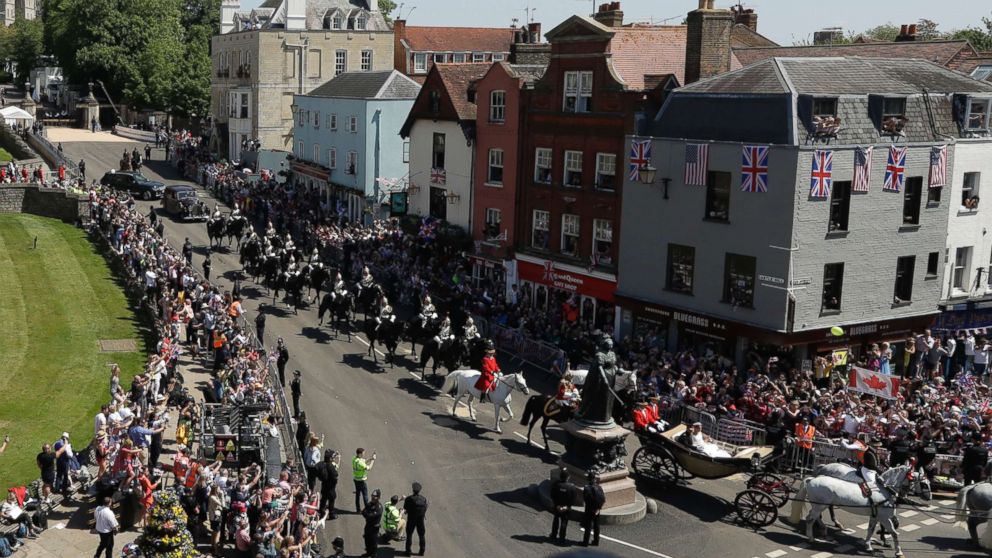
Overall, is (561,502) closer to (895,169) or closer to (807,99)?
(807,99)

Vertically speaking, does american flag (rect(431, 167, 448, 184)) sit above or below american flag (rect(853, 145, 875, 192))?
below

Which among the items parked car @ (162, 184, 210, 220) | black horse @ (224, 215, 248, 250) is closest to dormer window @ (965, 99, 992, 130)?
black horse @ (224, 215, 248, 250)

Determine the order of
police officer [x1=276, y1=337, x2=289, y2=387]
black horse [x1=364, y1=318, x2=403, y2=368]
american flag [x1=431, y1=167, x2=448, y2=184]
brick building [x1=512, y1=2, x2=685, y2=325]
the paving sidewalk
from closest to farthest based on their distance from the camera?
the paving sidewalk < police officer [x1=276, y1=337, x2=289, y2=387] < black horse [x1=364, y1=318, x2=403, y2=368] < brick building [x1=512, y1=2, x2=685, y2=325] < american flag [x1=431, y1=167, x2=448, y2=184]

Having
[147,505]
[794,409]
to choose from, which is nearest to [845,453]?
[794,409]

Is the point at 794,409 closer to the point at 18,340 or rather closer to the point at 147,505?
the point at 147,505

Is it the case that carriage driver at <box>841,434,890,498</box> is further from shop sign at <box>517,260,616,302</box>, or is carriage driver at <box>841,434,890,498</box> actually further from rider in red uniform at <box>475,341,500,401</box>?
shop sign at <box>517,260,616,302</box>

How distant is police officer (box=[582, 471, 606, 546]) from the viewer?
21.6 metres

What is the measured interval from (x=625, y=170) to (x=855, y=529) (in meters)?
17.7

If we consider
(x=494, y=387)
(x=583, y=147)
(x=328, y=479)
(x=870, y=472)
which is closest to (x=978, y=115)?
(x=583, y=147)

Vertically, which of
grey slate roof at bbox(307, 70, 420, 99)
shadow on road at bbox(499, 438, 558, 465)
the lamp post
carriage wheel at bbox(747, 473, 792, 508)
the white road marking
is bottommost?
the white road marking

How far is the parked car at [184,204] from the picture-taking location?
59656mm

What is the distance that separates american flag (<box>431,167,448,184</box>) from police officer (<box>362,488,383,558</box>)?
3030 centimetres

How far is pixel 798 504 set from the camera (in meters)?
23.2

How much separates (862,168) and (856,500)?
14.7 meters
